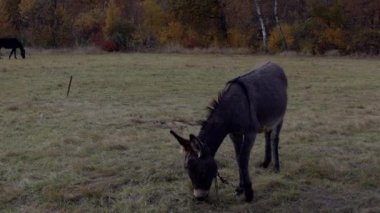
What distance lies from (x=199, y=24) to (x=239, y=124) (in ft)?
119

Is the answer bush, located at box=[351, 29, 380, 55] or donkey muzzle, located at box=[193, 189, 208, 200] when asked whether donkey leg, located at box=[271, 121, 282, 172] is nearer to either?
donkey muzzle, located at box=[193, 189, 208, 200]

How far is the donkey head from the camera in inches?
197

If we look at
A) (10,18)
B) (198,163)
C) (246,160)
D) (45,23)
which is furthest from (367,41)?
(198,163)

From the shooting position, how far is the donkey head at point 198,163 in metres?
5.00

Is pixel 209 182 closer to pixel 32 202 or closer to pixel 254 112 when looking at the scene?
pixel 254 112

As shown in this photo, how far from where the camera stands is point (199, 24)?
41.1 meters

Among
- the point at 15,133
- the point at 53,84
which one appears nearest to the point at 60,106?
the point at 15,133

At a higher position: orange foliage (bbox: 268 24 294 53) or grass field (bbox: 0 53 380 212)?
orange foliage (bbox: 268 24 294 53)

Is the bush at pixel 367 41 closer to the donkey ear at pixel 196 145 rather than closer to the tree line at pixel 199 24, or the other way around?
the tree line at pixel 199 24

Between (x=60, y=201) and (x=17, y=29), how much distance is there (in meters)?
42.5

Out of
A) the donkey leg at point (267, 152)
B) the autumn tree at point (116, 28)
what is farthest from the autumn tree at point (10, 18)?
the donkey leg at point (267, 152)

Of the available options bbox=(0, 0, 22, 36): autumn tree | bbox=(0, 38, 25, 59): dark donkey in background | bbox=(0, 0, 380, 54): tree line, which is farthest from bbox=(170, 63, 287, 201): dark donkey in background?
bbox=(0, 0, 22, 36): autumn tree

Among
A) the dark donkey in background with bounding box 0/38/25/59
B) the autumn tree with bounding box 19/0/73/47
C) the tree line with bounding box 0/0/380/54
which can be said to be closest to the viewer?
the dark donkey in background with bounding box 0/38/25/59

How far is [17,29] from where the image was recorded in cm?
4503
